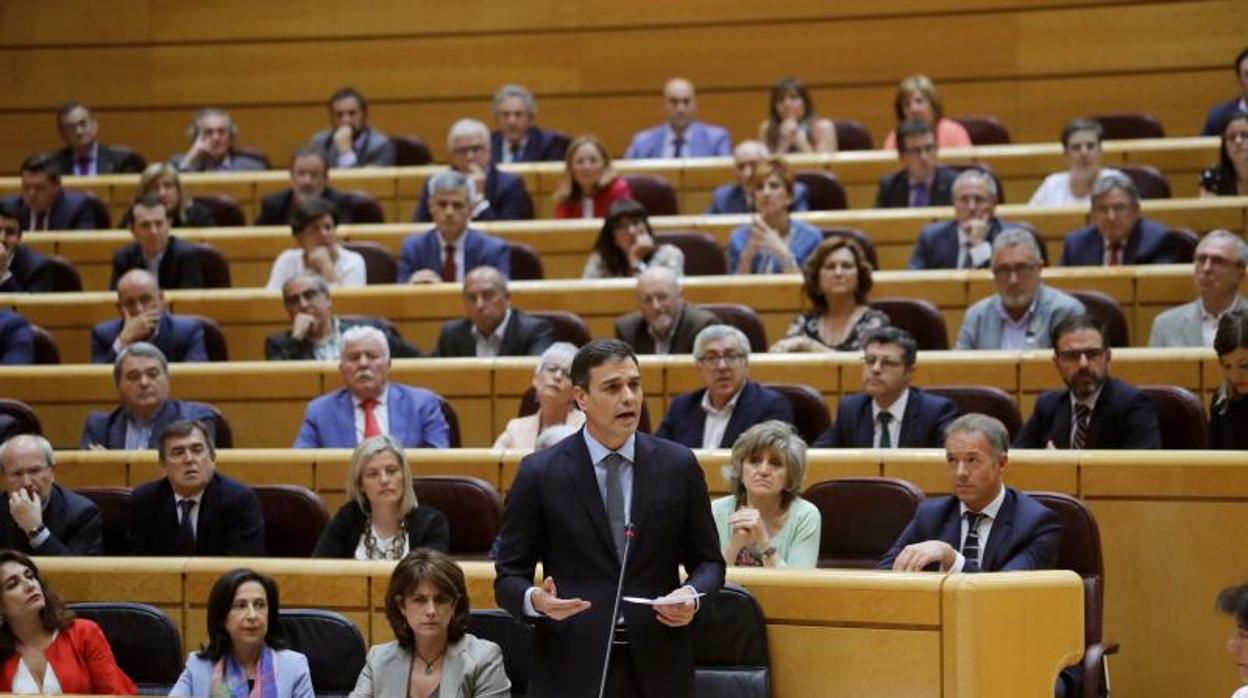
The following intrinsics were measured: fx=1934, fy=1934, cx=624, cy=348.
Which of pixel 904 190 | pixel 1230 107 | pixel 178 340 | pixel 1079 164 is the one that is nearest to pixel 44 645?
pixel 178 340

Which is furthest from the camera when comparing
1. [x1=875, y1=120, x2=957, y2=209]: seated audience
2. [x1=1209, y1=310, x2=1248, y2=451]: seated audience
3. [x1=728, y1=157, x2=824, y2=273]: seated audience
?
[x1=875, y1=120, x2=957, y2=209]: seated audience

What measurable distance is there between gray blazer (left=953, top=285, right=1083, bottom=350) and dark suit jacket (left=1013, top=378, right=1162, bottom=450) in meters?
0.76

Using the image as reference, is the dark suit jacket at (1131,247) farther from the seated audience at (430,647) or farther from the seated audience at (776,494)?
the seated audience at (430,647)

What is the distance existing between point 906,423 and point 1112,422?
19.9 inches

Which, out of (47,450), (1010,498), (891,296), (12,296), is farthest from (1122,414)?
(12,296)

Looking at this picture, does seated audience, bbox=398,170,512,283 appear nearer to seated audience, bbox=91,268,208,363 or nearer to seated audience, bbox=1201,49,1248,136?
seated audience, bbox=91,268,208,363

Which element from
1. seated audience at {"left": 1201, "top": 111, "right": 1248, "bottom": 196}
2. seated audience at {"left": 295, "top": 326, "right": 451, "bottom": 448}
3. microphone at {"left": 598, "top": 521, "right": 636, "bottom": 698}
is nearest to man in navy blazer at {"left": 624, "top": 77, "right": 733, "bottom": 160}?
seated audience at {"left": 1201, "top": 111, "right": 1248, "bottom": 196}

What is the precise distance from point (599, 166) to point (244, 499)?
2.91 metres

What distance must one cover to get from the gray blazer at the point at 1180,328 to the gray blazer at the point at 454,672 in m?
2.69

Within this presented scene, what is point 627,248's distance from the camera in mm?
6426

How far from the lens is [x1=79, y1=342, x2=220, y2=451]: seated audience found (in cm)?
536

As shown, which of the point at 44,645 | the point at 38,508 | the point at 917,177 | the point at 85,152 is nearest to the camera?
the point at 44,645

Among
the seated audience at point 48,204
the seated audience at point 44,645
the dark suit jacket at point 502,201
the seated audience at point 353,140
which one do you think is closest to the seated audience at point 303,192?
the dark suit jacket at point 502,201

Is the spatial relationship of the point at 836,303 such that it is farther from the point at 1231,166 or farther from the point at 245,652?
the point at 245,652
